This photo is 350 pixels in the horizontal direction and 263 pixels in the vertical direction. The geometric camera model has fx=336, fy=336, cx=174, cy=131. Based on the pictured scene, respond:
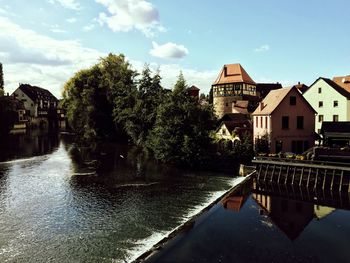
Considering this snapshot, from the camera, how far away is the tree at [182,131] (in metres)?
46.6

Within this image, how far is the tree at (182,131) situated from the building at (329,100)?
2089 cm

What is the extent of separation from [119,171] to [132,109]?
26.7 metres

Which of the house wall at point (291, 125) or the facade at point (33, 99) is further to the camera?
the facade at point (33, 99)

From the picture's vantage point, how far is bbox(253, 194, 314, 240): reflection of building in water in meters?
23.9

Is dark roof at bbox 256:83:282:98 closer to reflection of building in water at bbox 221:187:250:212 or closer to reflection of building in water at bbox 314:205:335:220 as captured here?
reflection of building in water at bbox 221:187:250:212

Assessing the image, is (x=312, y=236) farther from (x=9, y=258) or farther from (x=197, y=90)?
(x=197, y=90)

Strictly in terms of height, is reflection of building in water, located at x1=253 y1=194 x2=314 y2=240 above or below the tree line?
below

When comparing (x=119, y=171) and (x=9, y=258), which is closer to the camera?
(x=9, y=258)

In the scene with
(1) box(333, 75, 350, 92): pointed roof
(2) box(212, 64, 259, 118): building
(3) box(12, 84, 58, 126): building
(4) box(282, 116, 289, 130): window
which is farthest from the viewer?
(3) box(12, 84, 58, 126): building

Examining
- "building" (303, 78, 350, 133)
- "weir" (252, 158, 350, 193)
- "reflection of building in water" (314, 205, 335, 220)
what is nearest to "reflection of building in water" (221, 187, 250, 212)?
"weir" (252, 158, 350, 193)

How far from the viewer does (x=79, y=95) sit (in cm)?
8400

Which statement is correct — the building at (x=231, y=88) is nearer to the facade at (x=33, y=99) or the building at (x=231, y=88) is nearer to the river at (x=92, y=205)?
the river at (x=92, y=205)

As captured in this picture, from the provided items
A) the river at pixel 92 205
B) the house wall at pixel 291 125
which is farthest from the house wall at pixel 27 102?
the house wall at pixel 291 125

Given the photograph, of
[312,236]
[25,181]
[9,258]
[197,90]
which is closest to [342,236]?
[312,236]
